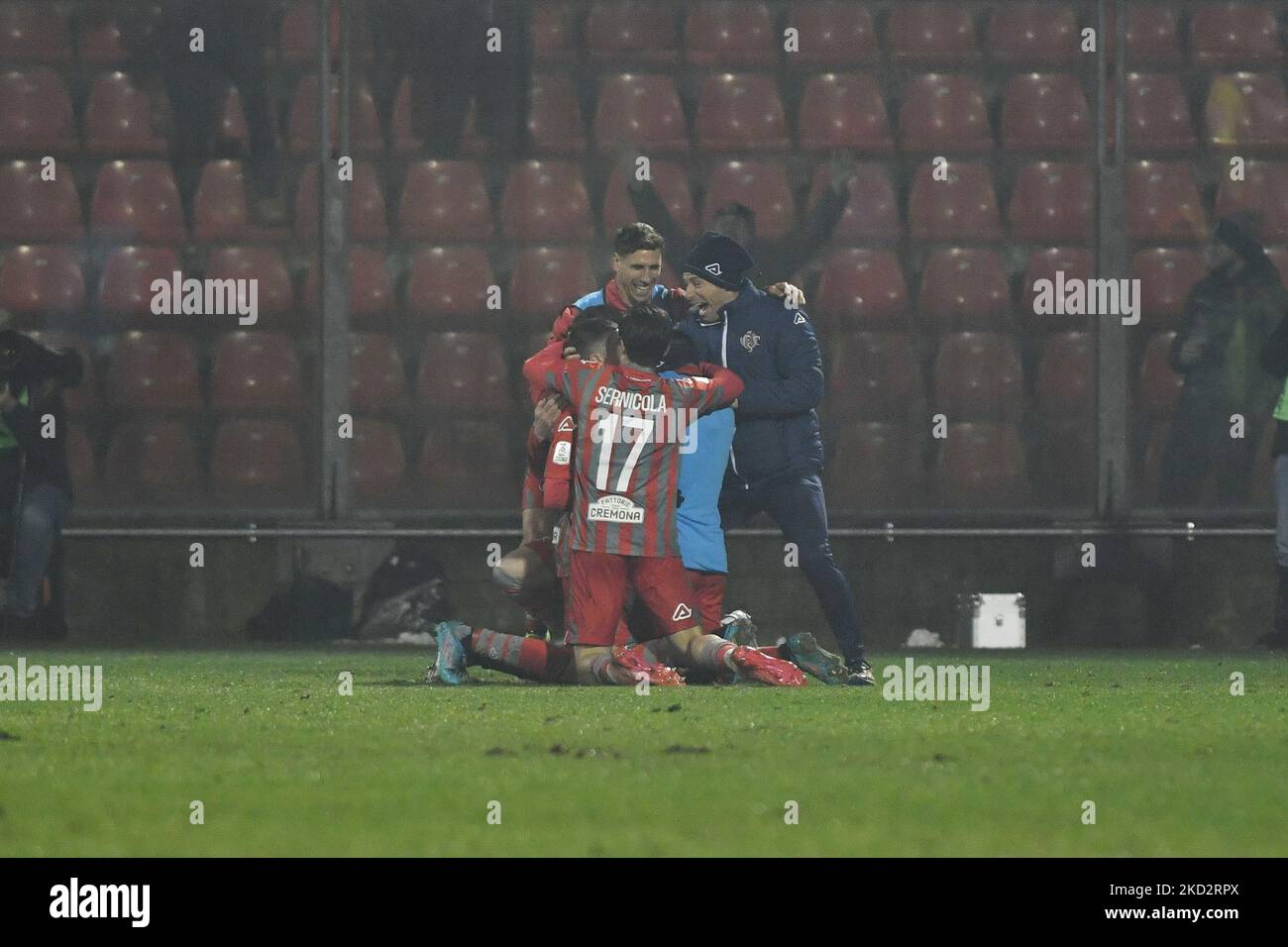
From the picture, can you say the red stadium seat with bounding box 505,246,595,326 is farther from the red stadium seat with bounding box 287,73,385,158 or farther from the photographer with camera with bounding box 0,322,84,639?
the photographer with camera with bounding box 0,322,84,639

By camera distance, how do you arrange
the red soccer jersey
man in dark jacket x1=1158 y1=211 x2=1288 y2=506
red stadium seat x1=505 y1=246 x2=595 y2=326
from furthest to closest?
red stadium seat x1=505 y1=246 x2=595 y2=326, man in dark jacket x1=1158 y1=211 x2=1288 y2=506, the red soccer jersey

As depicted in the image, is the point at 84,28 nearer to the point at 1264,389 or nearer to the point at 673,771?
the point at 1264,389

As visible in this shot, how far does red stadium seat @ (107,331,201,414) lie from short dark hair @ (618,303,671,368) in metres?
4.57

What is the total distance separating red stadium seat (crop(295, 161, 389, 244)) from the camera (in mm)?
11977

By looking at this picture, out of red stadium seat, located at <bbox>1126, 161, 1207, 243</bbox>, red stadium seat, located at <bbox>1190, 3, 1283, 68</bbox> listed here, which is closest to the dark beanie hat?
red stadium seat, located at <bbox>1126, 161, 1207, 243</bbox>

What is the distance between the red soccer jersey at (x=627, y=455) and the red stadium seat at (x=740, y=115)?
433 cm

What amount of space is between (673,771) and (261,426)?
6.88 m

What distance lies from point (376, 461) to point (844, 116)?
320cm

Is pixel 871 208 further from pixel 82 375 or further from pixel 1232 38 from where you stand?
pixel 82 375

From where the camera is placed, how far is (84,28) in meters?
12.2

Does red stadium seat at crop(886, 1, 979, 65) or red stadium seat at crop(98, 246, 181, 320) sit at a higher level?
red stadium seat at crop(886, 1, 979, 65)

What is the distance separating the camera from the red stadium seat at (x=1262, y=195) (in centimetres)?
1193

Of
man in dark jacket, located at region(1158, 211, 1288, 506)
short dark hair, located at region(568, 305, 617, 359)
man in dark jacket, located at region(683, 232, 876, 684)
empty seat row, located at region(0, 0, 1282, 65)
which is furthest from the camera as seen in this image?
empty seat row, located at region(0, 0, 1282, 65)
